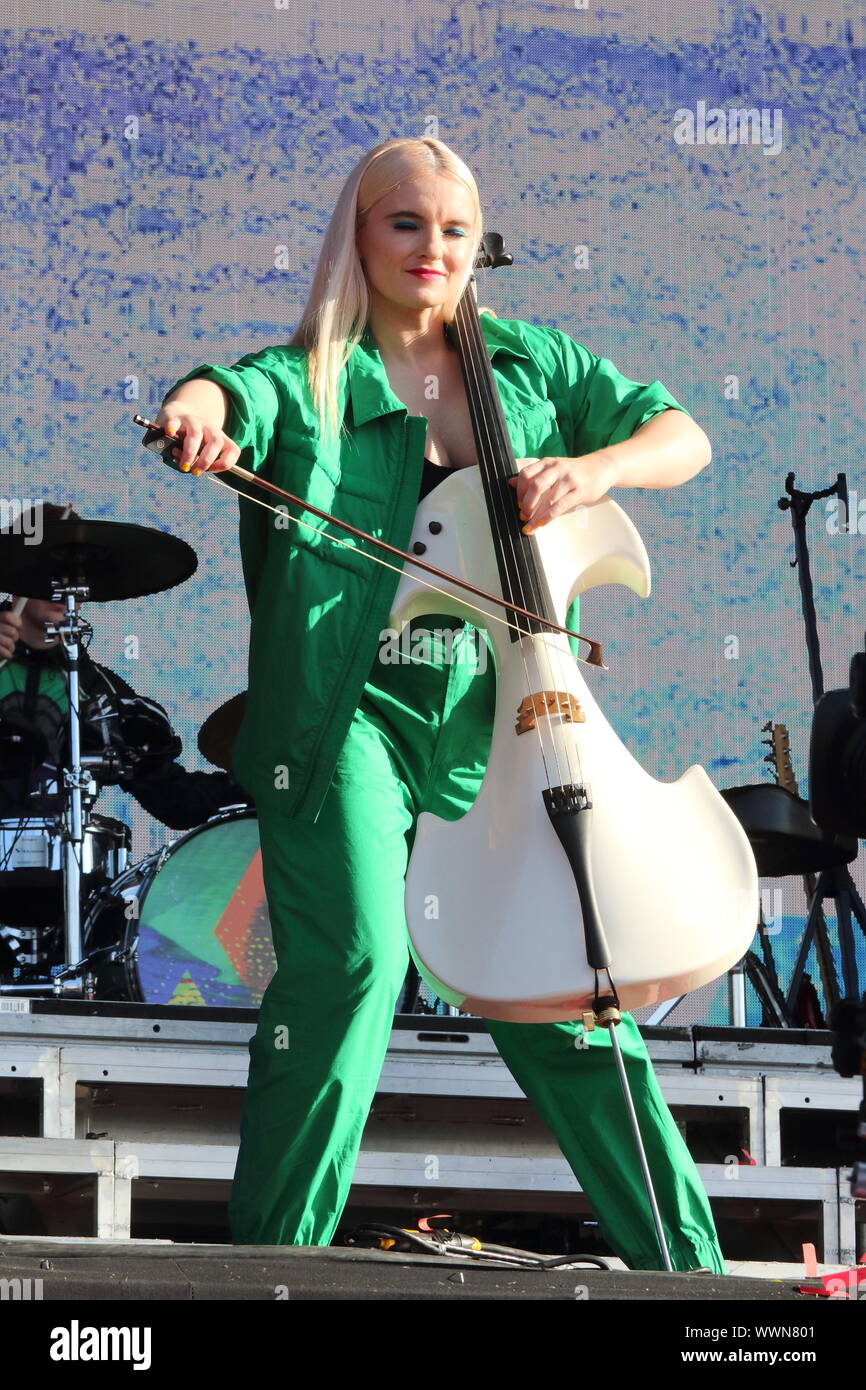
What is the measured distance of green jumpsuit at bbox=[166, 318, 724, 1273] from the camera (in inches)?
83.7

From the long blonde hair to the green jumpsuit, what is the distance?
5 centimetres

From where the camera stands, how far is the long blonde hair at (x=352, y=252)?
248cm

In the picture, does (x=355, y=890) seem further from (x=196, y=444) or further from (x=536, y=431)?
(x=536, y=431)

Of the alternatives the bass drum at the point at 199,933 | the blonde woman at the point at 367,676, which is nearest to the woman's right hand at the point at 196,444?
the blonde woman at the point at 367,676

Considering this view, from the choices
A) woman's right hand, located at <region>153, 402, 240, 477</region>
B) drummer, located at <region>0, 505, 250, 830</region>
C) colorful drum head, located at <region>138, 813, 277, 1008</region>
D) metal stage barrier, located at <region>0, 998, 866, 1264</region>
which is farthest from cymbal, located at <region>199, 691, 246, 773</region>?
drummer, located at <region>0, 505, 250, 830</region>

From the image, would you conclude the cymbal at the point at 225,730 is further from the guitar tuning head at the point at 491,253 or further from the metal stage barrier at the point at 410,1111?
the guitar tuning head at the point at 491,253

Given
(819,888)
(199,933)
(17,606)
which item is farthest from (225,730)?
(17,606)

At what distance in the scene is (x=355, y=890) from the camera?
2.20 meters

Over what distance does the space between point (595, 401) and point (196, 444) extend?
784mm

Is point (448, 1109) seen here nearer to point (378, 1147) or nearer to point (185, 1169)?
point (378, 1147)

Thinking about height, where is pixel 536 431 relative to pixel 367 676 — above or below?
above

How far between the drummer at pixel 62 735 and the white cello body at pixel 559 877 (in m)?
2.11

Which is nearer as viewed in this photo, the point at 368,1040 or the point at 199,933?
the point at 368,1040

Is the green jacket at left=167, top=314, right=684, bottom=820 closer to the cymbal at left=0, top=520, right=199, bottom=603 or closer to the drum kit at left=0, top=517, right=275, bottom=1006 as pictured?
the drum kit at left=0, top=517, right=275, bottom=1006
